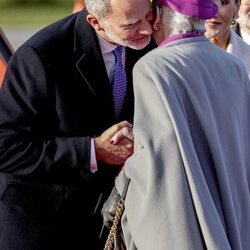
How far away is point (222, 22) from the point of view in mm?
4129

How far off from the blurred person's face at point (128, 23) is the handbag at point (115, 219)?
552mm

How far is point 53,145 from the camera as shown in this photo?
2.97m

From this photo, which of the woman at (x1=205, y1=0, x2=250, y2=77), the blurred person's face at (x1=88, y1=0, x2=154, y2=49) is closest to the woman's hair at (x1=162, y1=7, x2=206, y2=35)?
the blurred person's face at (x1=88, y1=0, x2=154, y2=49)

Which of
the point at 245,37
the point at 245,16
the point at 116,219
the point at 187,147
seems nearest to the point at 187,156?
the point at 187,147

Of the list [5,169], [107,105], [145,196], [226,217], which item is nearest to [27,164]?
[5,169]

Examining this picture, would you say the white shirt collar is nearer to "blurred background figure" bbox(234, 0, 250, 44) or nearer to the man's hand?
"blurred background figure" bbox(234, 0, 250, 44)

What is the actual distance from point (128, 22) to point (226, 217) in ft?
2.59

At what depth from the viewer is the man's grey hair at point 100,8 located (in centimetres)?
290

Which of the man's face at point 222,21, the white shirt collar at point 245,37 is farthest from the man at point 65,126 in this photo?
the white shirt collar at point 245,37

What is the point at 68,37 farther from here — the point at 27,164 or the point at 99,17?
the point at 27,164

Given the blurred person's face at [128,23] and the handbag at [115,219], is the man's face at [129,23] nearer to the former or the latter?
the blurred person's face at [128,23]

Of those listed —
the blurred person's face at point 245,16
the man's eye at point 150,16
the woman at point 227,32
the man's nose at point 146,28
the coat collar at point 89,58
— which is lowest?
the blurred person's face at point 245,16

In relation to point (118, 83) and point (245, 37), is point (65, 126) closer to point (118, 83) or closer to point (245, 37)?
point (118, 83)

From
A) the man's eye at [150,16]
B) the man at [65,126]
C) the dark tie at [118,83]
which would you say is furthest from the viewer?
the dark tie at [118,83]
